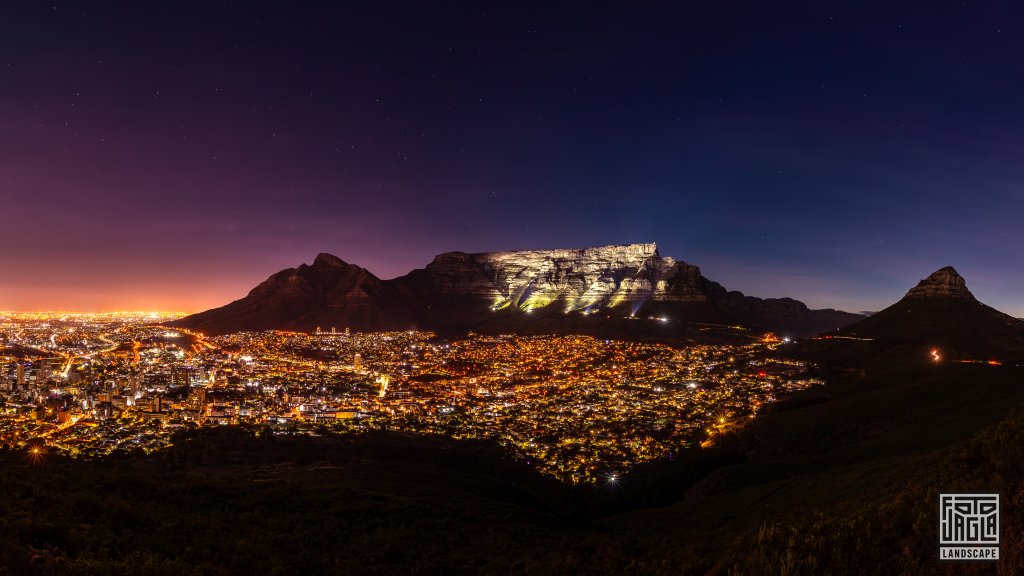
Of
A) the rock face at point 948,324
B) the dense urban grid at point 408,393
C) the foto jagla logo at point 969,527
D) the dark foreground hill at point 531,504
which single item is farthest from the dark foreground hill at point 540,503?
the rock face at point 948,324

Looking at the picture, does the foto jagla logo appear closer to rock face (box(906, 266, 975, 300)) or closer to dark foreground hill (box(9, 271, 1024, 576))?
dark foreground hill (box(9, 271, 1024, 576))

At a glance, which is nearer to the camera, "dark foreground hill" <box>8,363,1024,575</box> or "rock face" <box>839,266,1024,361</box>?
"dark foreground hill" <box>8,363,1024,575</box>

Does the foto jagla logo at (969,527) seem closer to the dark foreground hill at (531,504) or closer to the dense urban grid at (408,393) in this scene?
the dark foreground hill at (531,504)

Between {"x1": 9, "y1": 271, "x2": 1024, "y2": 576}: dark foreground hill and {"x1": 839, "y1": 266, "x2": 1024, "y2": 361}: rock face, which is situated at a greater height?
{"x1": 839, "y1": 266, "x2": 1024, "y2": 361}: rock face

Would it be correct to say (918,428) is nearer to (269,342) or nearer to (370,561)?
(370,561)

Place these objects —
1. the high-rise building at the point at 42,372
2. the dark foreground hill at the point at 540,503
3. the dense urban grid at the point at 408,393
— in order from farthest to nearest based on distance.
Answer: the high-rise building at the point at 42,372 → the dense urban grid at the point at 408,393 → the dark foreground hill at the point at 540,503

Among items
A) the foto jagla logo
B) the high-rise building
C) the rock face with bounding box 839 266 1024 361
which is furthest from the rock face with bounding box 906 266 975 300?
the high-rise building

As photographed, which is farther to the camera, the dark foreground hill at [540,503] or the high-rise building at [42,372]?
the high-rise building at [42,372]
